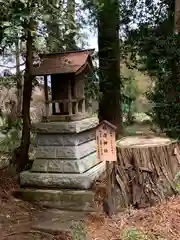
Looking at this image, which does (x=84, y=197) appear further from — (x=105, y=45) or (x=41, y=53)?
(x=105, y=45)

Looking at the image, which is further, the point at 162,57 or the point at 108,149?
the point at 162,57

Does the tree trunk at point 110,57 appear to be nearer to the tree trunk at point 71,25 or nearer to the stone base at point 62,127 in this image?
the tree trunk at point 71,25

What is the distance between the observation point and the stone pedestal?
4.83 m

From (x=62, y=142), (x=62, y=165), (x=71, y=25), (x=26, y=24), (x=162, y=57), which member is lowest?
(x=62, y=165)

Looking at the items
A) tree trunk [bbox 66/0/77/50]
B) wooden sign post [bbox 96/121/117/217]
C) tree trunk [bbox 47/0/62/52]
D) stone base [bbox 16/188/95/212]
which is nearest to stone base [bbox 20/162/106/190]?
stone base [bbox 16/188/95/212]

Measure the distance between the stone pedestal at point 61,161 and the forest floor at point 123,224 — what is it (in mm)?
595

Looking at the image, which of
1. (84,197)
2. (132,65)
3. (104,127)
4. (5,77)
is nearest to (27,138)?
(5,77)

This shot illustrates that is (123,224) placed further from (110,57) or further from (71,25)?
(110,57)

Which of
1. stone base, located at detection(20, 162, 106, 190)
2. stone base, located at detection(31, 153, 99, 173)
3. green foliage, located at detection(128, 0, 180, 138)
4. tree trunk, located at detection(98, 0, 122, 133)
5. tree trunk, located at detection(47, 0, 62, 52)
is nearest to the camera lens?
tree trunk, located at detection(47, 0, 62, 52)

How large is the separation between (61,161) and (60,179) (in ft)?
0.89

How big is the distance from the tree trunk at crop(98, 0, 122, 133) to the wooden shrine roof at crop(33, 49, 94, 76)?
228cm

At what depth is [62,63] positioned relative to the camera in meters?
5.05

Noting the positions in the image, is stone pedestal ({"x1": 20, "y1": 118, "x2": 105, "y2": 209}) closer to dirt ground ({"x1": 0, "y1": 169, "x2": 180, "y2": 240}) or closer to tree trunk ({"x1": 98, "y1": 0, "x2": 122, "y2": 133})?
dirt ground ({"x1": 0, "y1": 169, "x2": 180, "y2": 240})

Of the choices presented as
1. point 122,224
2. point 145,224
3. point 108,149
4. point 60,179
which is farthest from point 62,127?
point 145,224
